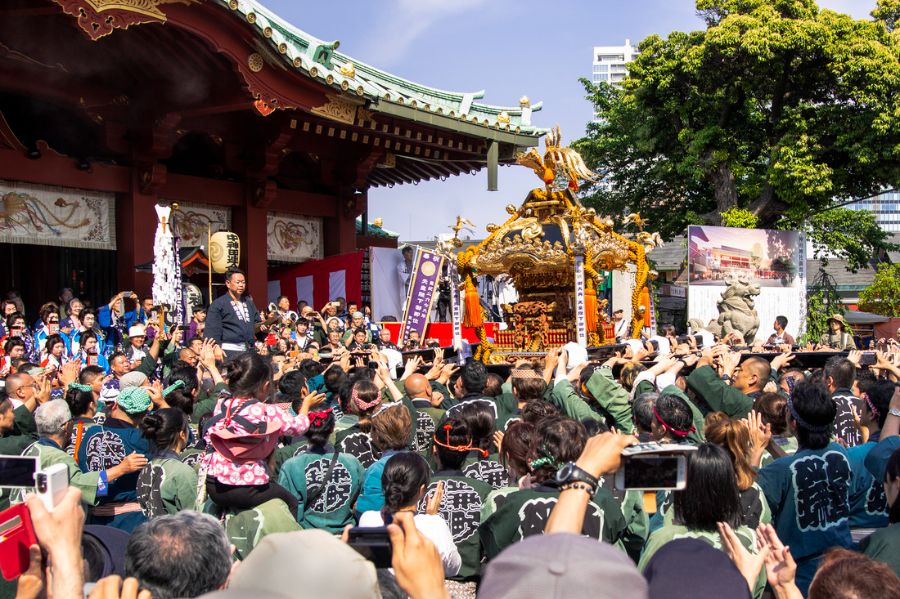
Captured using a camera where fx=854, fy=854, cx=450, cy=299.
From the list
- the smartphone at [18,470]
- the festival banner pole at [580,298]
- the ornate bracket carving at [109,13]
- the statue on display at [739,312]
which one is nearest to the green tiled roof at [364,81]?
the ornate bracket carving at [109,13]

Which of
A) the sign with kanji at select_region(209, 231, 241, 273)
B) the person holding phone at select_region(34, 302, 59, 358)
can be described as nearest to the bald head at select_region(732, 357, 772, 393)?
the person holding phone at select_region(34, 302, 59, 358)

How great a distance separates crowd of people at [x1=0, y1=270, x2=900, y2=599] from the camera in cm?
189

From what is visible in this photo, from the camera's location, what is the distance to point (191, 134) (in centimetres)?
1470

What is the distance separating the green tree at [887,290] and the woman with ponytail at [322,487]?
2631 cm

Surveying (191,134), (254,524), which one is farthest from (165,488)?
(191,134)

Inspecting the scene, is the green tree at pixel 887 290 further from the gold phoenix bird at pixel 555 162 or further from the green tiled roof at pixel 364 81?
the gold phoenix bird at pixel 555 162

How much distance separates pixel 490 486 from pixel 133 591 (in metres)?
2.18

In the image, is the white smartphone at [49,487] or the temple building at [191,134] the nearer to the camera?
the white smartphone at [49,487]

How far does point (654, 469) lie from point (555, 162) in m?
10.2

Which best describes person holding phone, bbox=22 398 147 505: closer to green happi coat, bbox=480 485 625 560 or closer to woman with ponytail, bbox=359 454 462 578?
woman with ponytail, bbox=359 454 462 578

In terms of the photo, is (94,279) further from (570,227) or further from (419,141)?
(570,227)

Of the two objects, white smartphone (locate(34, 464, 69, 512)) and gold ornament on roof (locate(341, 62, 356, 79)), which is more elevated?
gold ornament on roof (locate(341, 62, 356, 79))

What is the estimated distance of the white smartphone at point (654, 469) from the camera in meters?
2.14

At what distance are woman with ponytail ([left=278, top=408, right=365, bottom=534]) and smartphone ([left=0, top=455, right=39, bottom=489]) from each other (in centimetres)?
198
